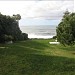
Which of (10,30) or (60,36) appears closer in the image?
(60,36)

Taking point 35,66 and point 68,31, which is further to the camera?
point 68,31

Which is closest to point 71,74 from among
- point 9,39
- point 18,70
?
point 18,70

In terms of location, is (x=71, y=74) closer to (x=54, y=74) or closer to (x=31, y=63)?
(x=54, y=74)

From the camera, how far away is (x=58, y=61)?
20.4 metres

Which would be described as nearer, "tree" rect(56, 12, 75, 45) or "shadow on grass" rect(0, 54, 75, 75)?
"shadow on grass" rect(0, 54, 75, 75)

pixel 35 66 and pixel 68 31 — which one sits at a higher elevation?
pixel 68 31

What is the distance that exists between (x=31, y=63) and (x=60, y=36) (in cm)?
957

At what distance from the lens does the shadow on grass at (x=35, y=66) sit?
16519 mm

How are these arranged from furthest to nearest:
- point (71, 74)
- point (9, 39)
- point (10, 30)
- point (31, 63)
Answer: point (10, 30) → point (9, 39) → point (31, 63) → point (71, 74)

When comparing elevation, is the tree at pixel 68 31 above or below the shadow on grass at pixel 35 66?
above

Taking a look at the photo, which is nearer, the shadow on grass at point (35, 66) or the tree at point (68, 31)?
the shadow on grass at point (35, 66)

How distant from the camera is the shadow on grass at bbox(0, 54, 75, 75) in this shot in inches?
650

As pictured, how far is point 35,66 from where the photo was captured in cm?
1825

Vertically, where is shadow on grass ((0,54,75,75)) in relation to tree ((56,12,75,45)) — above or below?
below
